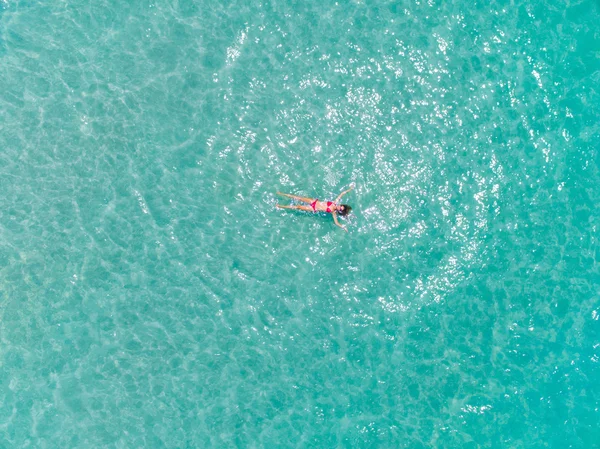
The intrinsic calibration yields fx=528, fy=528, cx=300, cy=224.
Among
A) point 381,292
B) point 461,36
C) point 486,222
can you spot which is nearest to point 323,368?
point 381,292

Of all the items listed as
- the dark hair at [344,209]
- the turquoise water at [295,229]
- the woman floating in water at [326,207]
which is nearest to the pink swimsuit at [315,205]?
the woman floating in water at [326,207]

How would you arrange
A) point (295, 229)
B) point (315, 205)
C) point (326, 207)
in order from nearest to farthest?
point (326, 207) < point (315, 205) < point (295, 229)

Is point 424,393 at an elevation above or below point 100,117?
below

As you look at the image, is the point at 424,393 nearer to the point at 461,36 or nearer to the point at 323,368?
the point at 323,368

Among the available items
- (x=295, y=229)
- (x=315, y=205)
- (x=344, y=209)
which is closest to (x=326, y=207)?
(x=315, y=205)

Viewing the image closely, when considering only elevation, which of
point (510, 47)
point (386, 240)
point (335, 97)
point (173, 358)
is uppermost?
point (510, 47)

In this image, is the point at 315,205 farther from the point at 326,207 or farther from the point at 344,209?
the point at 344,209

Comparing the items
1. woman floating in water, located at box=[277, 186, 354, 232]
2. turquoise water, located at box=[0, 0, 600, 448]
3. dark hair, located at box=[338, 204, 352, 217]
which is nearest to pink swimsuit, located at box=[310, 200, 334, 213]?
woman floating in water, located at box=[277, 186, 354, 232]
